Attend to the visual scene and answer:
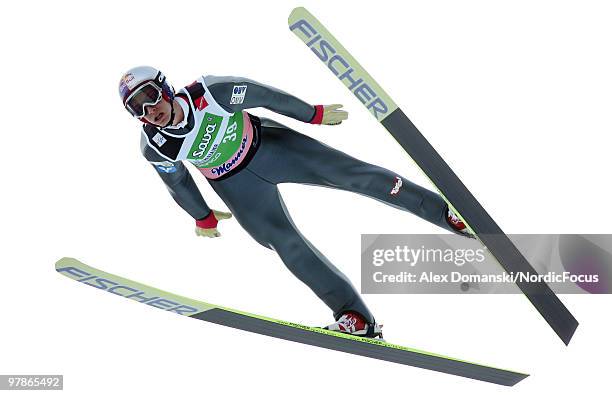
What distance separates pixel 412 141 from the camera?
4.66 metres

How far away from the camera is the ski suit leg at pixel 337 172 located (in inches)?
199

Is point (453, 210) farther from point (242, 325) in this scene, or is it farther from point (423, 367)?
point (242, 325)

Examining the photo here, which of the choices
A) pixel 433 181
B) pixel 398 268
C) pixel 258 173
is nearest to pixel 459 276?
pixel 398 268

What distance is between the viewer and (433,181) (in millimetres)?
4648

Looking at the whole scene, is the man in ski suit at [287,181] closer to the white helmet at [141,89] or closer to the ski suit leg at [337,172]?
the ski suit leg at [337,172]

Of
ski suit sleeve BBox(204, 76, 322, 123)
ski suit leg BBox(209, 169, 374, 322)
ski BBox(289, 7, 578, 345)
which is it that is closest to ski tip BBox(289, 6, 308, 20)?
ski BBox(289, 7, 578, 345)

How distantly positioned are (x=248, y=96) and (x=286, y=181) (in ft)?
1.80

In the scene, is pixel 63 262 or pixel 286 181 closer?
pixel 63 262

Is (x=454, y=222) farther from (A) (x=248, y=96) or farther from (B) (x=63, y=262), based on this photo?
(B) (x=63, y=262)

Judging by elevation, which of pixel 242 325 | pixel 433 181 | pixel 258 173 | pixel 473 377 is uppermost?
pixel 258 173

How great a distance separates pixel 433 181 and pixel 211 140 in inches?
44.0

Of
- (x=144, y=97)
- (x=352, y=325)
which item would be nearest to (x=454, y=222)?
(x=352, y=325)

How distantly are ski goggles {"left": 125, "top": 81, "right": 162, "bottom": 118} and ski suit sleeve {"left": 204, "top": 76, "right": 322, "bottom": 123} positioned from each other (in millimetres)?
298

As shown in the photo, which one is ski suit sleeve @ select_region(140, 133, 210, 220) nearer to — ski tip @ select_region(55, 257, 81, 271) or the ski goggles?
the ski goggles
